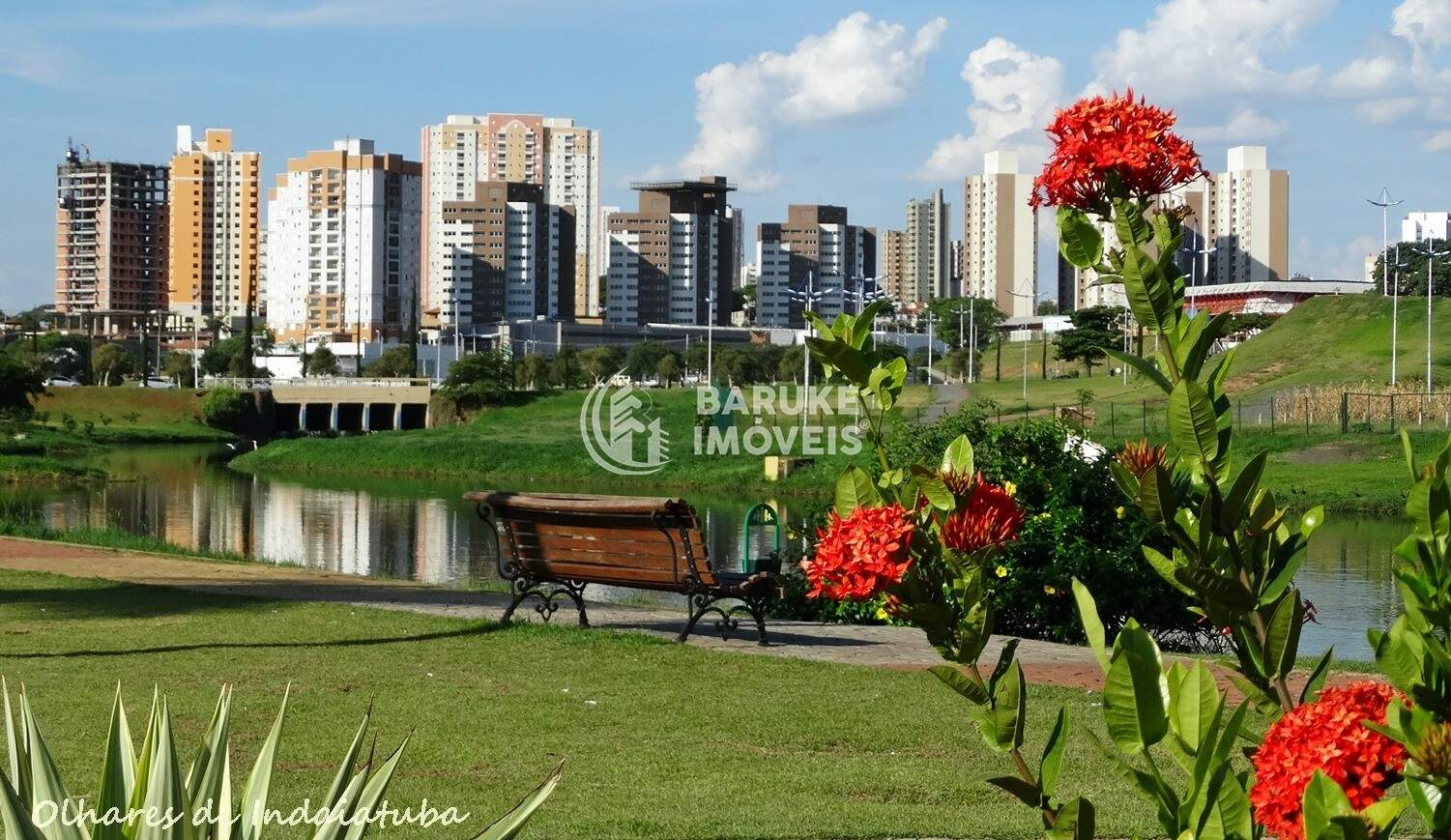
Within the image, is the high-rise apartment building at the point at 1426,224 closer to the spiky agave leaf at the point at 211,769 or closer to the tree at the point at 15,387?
the tree at the point at 15,387

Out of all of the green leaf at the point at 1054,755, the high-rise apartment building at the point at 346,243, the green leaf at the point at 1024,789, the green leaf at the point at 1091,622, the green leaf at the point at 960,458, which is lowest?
the green leaf at the point at 1024,789

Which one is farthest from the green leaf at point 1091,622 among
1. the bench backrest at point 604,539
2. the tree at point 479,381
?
the tree at point 479,381

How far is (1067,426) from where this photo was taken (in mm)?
12109

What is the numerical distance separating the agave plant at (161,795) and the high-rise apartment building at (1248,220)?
128037 mm

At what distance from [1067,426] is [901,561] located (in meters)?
10.0

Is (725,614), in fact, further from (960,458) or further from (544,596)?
(960,458)

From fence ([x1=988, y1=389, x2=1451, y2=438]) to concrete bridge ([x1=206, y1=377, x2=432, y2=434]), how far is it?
37053 mm

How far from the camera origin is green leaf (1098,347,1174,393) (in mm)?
2240

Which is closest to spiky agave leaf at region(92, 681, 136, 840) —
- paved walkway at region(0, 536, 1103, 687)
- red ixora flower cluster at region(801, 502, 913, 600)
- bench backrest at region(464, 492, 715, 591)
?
red ixora flower cluster at region(801, 502, 913, 600)

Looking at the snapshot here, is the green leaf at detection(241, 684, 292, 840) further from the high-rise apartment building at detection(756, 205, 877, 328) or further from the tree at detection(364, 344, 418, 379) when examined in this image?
the high-rise apartment building at detection(756, 205, 877, 328)

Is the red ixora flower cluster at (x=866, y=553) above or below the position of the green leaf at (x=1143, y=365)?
below

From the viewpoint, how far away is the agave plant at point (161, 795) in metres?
2.81

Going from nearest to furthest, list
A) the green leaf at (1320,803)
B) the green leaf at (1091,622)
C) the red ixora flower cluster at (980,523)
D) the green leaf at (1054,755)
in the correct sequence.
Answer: the green leaf at (1320,803)
the green leaf at (1091,622)
the green leaf at (1054,755)
the red ixora flower cluster at (980,523)

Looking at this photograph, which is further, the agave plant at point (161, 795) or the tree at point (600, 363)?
the tree at point (600, 363)
